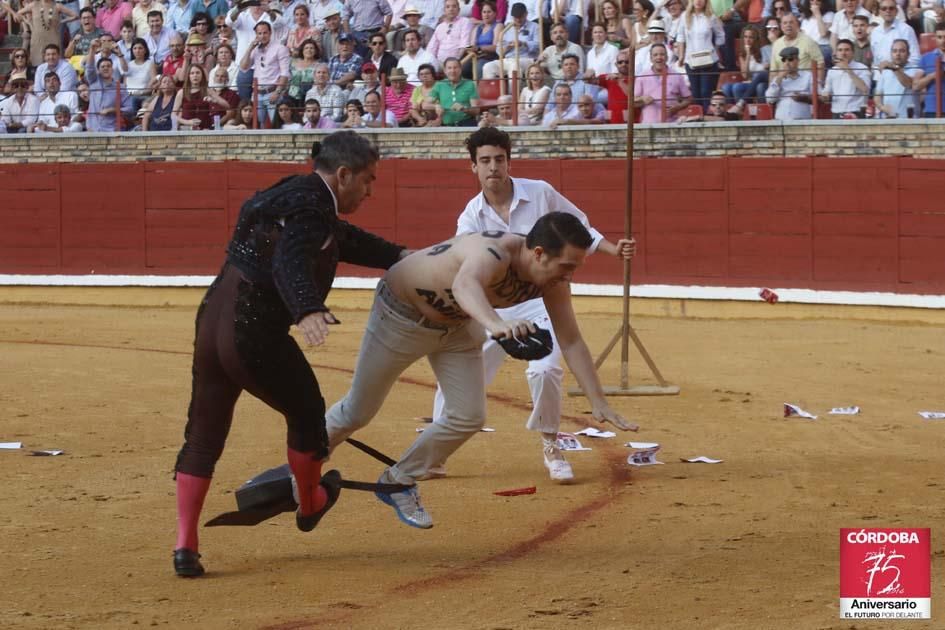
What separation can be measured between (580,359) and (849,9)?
9.71 meters

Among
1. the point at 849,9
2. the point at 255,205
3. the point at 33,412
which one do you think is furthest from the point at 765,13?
the point at 255,205

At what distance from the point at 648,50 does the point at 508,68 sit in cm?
174

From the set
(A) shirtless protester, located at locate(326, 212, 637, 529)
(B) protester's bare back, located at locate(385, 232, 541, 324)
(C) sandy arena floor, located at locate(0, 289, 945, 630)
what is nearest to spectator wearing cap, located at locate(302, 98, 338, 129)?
(C) sandy arena floor, located at locate(0, 289, 945, 630)

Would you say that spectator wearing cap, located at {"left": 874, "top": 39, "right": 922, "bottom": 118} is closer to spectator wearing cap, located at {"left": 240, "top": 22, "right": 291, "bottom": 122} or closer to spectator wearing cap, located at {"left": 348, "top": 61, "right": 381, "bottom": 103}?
spectator wearing cap, located at {"left": 348, "top": 61, "right": 381, "bottom": 103}

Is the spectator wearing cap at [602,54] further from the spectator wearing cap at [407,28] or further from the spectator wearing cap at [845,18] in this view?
the spectator wearing cap at [407,28]

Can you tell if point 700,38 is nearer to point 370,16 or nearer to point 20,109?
point 370,16

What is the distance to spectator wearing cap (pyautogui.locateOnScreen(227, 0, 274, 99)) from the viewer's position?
18.5 metres

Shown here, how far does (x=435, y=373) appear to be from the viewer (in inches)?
243

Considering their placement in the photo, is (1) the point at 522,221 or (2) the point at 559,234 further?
(1) the point at 522,221

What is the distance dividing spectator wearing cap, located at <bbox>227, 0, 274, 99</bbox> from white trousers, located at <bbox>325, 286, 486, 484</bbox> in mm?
12823

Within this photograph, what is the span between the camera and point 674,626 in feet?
15.8

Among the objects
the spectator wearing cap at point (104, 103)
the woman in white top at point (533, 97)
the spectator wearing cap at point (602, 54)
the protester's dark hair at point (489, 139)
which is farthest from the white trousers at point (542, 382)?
the spectator wearing cap at point (104, 103)

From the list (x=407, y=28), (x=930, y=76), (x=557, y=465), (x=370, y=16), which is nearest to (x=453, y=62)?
(x=407, y=28)

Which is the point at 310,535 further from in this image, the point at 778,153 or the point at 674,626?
the point at 778,153
